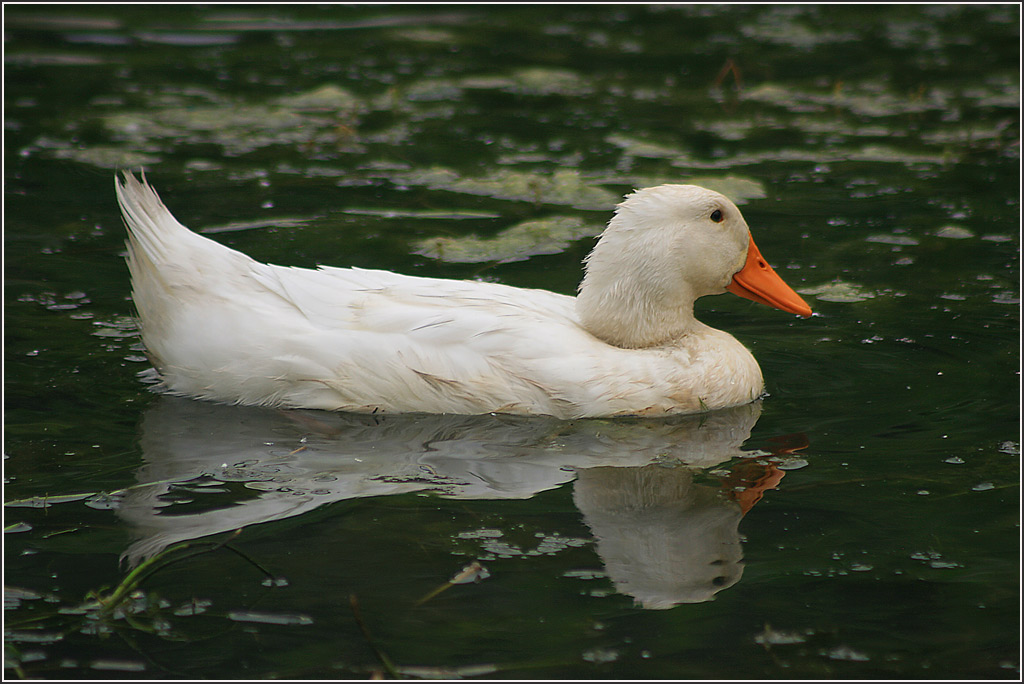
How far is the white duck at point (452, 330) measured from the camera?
16.8ft

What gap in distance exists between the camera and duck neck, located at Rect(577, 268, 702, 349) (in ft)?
17.7

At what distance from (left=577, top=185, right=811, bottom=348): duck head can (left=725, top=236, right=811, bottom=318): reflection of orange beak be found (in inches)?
7.9

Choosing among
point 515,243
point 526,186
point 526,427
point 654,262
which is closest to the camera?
point 526,427

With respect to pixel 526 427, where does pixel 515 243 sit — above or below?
above

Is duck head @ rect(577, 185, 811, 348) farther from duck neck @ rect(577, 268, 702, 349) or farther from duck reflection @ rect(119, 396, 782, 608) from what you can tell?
duck reflection @ rect(119, 396, 782, 608)

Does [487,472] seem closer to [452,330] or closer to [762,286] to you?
[452,330]

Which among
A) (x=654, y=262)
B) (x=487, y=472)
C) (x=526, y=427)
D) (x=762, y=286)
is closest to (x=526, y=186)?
(x=762, y=286)

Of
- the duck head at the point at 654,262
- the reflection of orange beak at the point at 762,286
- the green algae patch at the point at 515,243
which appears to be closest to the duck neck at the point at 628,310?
the duck head at the point at 654,262

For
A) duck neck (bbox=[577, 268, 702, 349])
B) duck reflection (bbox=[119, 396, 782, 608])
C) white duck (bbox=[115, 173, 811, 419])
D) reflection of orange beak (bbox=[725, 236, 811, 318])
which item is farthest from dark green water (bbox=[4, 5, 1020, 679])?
duck neck (bbox=[577, 268, 702, 349])

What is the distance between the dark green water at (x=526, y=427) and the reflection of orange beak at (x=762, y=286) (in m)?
0.37

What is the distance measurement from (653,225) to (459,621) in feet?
7.97

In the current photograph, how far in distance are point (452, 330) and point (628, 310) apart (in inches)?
34.1

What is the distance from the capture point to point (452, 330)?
16.8ft

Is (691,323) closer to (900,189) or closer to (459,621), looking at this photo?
(459,621)
